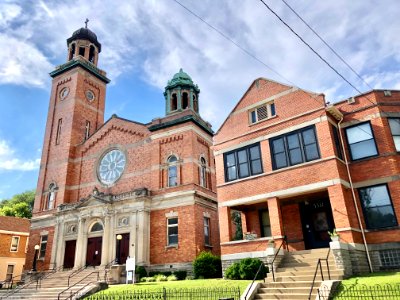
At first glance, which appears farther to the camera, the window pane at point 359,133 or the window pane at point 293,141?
→ the window pane at point 293,141

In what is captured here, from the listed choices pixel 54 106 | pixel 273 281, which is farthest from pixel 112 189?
pixel 273 281

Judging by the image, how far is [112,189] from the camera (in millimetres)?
28719

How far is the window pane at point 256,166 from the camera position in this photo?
63.5ft

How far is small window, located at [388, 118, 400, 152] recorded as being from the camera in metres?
16.9

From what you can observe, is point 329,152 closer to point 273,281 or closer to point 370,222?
point 370,222

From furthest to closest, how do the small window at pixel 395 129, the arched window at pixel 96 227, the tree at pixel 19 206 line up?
the tree at pixel 19 206 → the arched window at pixel 96 227 → the small window at pixel 395 129

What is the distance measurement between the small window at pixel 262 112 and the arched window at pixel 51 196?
20155mm

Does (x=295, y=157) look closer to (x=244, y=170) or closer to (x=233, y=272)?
(x=244, y=170)

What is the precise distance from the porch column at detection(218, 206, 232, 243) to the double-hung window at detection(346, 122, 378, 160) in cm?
734

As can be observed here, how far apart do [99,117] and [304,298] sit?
29335 millimetres

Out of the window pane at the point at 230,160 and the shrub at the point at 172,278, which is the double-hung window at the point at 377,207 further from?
the shrub at the point at 172,278

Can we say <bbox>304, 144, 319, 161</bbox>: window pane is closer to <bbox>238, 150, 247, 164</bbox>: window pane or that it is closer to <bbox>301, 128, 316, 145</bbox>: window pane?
<bbox>301, 128, 316, 145</bbox>: window pane

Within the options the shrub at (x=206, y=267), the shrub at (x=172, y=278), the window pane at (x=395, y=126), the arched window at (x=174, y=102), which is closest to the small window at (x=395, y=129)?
the window pane at (x=395, y=126)

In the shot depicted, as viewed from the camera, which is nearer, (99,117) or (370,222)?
(370,222)
